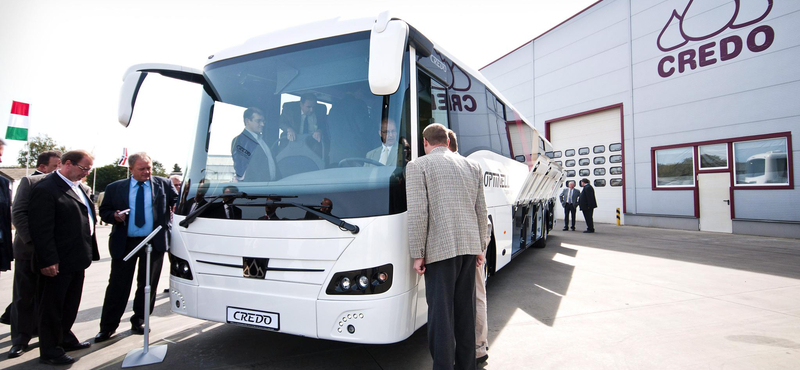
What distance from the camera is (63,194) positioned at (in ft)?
11.2

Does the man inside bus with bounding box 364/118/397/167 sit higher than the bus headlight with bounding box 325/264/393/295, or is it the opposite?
the man inside bus with bounding box 364/118/397/167

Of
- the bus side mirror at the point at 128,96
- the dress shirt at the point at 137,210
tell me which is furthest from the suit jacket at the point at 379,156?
the dress shirt at the point at 137,210

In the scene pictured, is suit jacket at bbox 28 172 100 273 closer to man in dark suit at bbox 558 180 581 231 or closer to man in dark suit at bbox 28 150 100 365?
man in dark suit at bbox 28 150 100 365

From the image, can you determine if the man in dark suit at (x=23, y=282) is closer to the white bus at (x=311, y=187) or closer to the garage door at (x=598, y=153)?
the white bus at (x=311, y=187)

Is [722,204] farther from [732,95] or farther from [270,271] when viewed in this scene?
[270,271]

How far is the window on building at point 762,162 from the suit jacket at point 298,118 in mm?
14343

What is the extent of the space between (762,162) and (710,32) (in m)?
4.49

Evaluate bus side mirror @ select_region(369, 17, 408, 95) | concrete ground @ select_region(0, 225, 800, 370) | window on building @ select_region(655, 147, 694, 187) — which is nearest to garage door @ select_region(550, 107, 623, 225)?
window on building @ select_region(655, 147, 694, 187)

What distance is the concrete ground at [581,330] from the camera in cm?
336

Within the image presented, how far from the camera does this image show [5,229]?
3.99 meters

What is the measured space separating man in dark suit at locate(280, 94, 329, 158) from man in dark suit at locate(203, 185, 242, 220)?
0.54m

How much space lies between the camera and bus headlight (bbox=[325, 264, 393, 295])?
2744 mm

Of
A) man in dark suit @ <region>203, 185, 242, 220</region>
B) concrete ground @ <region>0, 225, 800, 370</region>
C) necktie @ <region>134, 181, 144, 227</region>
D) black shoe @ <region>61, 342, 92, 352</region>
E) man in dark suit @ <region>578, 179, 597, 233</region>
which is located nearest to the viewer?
man in dark suit @ <region>203, 185, 242, 220</region>

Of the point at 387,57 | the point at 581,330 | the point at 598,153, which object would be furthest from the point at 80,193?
the point at 598,153
